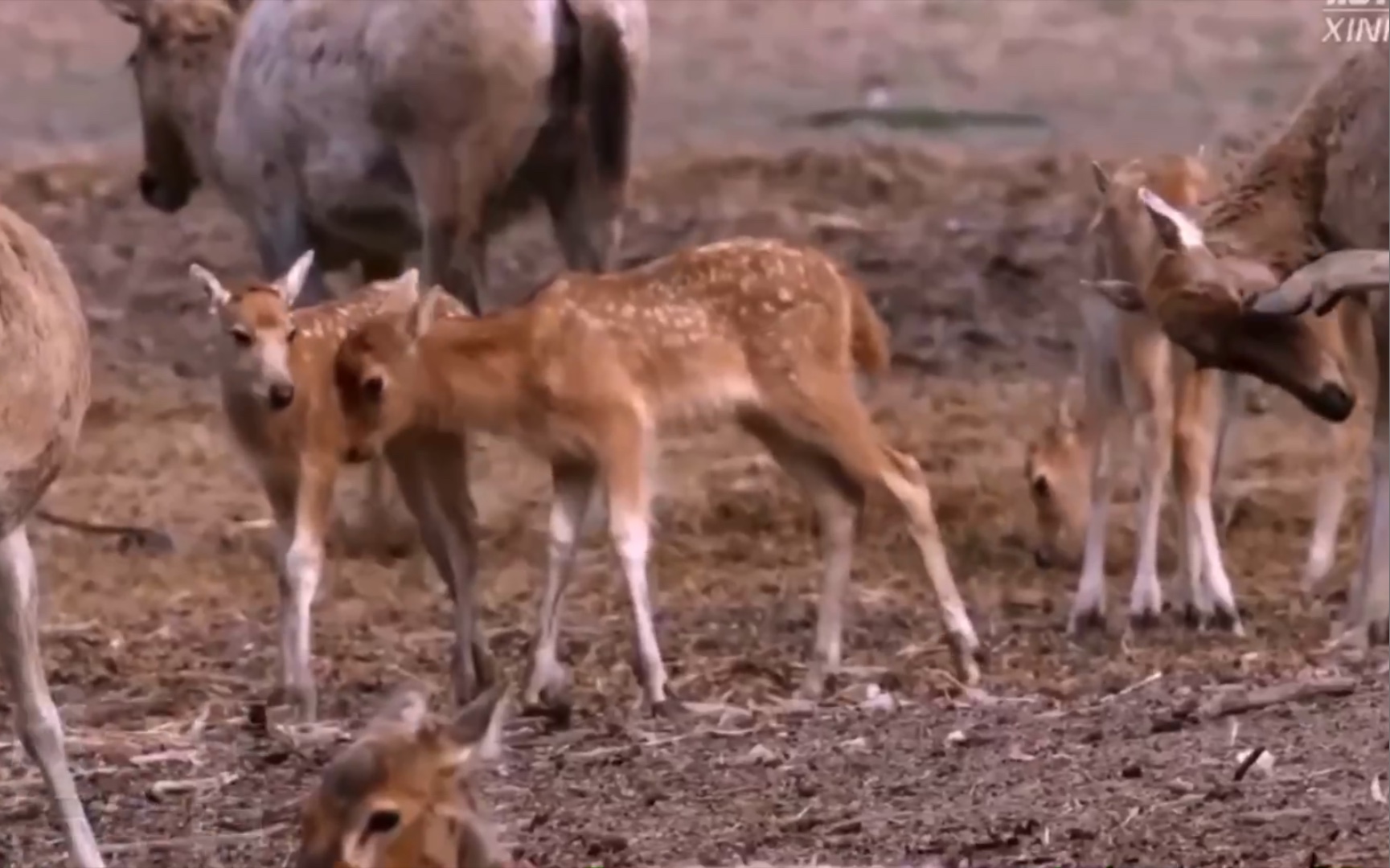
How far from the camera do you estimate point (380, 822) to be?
2939 millimetres

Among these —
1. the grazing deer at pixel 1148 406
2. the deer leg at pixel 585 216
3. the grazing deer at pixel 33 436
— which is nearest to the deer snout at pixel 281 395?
the grazing deer at pixel 33 436

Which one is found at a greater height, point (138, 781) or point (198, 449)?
point (138, 781)

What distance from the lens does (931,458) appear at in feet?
25.2

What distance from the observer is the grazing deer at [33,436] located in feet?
12.3

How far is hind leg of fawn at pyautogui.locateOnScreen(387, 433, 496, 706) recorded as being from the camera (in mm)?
5375

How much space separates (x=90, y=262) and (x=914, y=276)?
2.78 metres

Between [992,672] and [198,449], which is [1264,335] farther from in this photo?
[198,449]

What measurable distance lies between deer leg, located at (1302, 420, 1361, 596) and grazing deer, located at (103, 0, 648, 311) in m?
Result: 1.82

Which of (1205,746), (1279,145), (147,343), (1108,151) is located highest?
(1279,145)

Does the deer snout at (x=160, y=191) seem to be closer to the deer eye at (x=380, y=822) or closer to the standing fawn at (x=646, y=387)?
the standing fawn at (x=646, y=387)

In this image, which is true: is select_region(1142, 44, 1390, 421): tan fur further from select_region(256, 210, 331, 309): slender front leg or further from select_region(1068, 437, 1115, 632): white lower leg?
select_region(256, 210, 331, 309): slender front leg

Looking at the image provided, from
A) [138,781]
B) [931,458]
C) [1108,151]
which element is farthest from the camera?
[1108,151]

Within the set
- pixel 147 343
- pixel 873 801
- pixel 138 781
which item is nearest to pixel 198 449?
pixel 147 343

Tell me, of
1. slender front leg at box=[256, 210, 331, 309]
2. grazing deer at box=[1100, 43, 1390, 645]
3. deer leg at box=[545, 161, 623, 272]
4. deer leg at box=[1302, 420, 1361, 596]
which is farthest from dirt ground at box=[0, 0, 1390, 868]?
deer leg at box=[545, 161, 623, 272]
